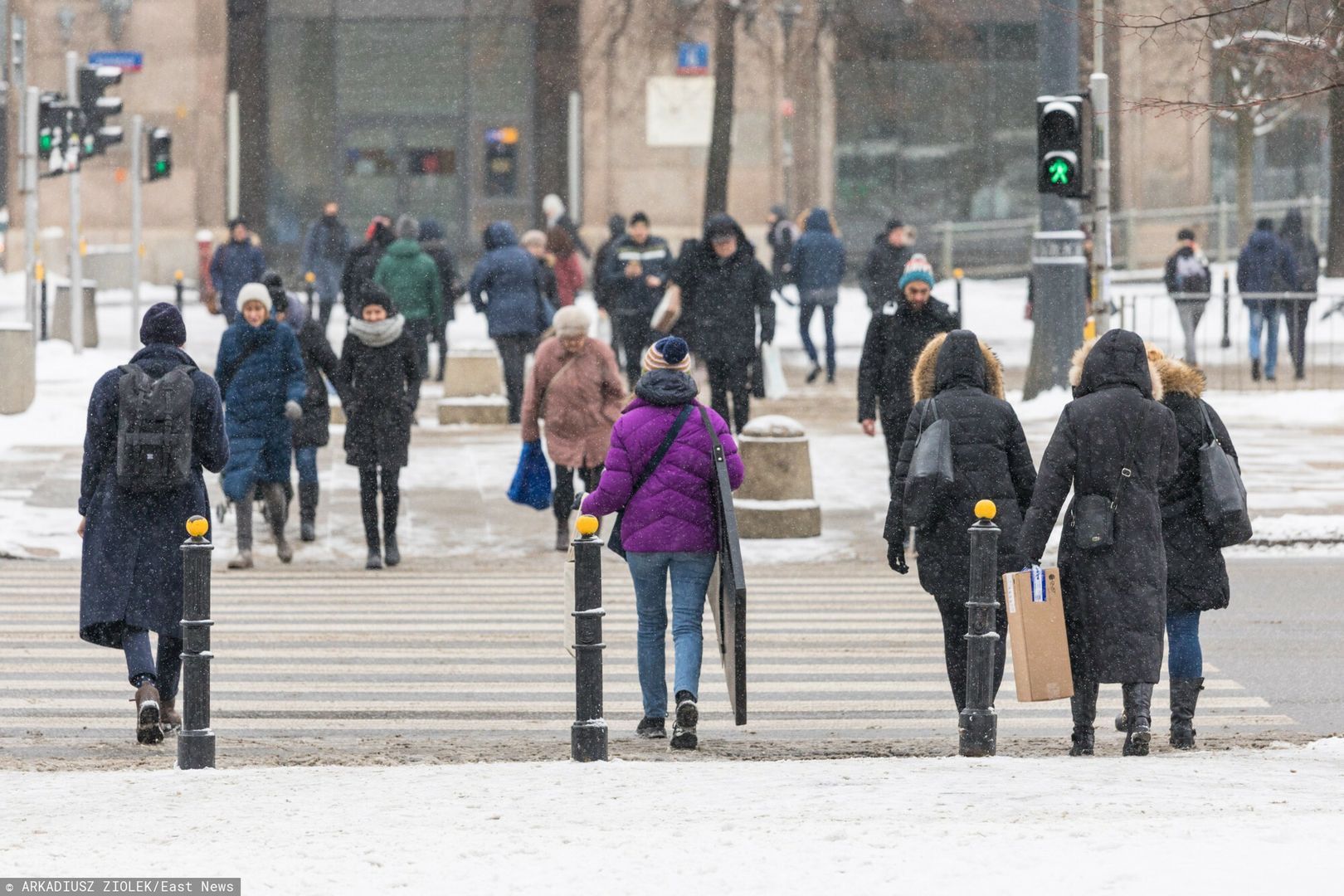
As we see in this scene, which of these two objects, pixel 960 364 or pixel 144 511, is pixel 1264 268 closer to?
pixel 960 364

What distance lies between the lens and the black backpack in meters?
9.27

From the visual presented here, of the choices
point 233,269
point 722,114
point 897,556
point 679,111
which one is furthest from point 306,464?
point 679,111

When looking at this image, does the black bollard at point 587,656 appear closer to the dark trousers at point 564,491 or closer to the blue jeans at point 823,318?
the dark trousers at point 564,491

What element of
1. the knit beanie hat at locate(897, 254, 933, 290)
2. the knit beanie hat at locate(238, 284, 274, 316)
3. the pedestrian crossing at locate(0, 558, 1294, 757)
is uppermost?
the knit beanie hat at locate(897, 254, 933, 290)

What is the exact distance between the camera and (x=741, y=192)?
3828cm

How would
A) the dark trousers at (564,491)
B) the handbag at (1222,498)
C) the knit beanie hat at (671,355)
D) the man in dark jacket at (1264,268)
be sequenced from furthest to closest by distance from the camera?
the man in dark jacket at (1264,268) → the dark trousers at (564,491) → the knit beanie hat at (671,355) → the handbag at (1222,498)

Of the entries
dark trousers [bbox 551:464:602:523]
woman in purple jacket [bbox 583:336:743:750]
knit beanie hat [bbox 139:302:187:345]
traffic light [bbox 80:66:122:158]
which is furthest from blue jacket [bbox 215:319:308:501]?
traffic light [bbox 80:66:122:158]

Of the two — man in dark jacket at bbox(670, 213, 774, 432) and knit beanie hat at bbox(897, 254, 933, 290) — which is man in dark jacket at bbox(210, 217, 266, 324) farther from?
knit beanie hat at bbox(897, 254, 933, 290)

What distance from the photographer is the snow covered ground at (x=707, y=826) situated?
20.1ft

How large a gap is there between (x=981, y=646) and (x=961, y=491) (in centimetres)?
70

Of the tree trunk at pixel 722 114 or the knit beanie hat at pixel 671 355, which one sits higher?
the tree trunk at pixel 722 114

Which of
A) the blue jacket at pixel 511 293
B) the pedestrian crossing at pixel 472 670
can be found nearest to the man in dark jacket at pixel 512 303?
the blue jacket at pixel 511 293

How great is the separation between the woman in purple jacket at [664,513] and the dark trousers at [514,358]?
36.1 feet

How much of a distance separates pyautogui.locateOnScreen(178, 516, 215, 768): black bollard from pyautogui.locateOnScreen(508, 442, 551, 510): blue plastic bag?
19.6ft
